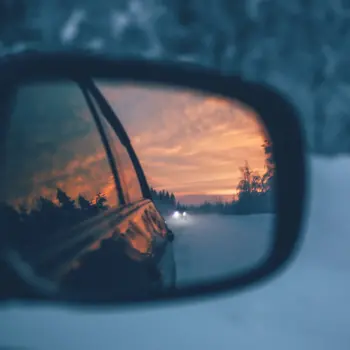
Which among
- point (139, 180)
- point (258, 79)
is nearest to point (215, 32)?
point (258, 79)

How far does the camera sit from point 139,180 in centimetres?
103

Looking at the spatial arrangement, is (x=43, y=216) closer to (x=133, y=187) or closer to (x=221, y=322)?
(x=133, y=187)

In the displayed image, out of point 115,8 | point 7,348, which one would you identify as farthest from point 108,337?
point 115,8

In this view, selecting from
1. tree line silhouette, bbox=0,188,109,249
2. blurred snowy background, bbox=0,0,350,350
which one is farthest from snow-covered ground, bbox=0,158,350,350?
tree line silhouette, bbox=0,188,109,249

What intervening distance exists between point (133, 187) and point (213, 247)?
16 cm

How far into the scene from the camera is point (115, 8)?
592 cm

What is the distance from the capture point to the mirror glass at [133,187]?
876 mm

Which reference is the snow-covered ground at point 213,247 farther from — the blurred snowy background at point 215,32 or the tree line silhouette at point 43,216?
→ the blurred snowy background at point 215,32

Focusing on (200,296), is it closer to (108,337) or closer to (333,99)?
(108,337)

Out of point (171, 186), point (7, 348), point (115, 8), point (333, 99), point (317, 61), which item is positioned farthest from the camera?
point (115, 8)

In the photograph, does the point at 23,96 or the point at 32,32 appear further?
the point at 32,32

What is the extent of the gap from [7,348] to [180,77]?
18.5 inches

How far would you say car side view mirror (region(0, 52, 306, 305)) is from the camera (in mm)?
867

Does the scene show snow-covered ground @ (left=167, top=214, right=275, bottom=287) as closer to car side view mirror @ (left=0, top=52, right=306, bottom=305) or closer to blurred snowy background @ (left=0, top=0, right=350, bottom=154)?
car side view mirror @ (left=0, top=52, right=306, bottom=305)
